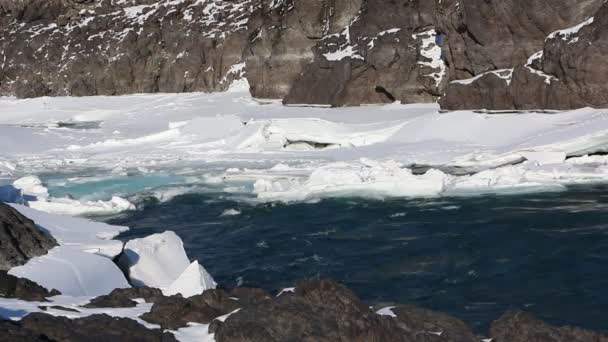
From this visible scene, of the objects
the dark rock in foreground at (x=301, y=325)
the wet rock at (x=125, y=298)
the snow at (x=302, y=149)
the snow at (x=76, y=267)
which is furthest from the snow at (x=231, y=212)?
the dark rock in foreground at (x=301, y=325)

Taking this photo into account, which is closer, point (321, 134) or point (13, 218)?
point (13, 218)

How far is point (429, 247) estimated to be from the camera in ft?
46.1

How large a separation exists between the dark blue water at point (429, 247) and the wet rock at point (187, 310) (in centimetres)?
286

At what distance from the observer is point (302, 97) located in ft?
123

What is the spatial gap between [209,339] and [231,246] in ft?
25.0

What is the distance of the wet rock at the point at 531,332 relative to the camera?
7426 mm

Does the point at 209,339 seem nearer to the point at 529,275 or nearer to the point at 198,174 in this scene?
the point at 529,275

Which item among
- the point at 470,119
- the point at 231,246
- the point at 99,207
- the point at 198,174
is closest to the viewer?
the point at 231,246

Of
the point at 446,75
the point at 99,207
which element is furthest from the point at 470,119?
the point at 99,207

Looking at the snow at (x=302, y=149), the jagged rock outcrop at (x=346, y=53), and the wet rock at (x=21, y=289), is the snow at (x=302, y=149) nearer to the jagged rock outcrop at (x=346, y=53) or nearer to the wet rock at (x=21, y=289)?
the jagged rock outcrop at (x=346, y=53)

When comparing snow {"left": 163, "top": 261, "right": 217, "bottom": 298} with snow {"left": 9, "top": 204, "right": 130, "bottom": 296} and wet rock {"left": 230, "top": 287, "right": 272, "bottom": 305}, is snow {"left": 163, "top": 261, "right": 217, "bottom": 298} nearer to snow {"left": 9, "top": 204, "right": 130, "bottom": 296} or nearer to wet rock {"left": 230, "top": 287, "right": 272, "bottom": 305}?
wet rock {"left": 230, "top": 287, "right": 272, "bottom": 305}

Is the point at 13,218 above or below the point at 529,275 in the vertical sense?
above

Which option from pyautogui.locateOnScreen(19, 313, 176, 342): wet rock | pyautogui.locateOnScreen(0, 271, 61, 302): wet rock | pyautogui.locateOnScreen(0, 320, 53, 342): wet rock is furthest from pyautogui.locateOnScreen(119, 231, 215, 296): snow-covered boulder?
pyautogui.locateOnScreen(0, 320, 53, 342): wet rock

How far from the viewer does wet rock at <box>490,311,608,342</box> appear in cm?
743
